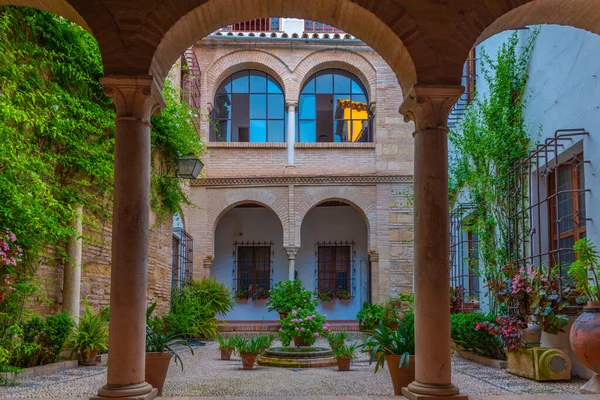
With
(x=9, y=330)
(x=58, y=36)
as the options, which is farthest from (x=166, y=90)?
(x=9, y=330)

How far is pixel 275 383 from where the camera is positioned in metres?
7.44

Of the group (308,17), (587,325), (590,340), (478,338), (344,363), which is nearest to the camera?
(308,17)

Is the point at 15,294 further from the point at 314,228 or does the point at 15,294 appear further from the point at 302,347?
the point at 314,228

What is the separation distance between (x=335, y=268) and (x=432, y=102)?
14.6 m

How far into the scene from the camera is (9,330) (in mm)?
6859

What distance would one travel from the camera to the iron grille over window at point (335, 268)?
1920 centimetres

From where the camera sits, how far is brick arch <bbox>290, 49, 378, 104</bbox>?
57.7 ft

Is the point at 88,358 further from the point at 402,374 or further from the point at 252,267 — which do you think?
the point at 252,267

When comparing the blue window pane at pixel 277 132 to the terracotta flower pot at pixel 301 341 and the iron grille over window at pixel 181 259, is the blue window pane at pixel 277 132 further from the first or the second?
the terracotta flower pot at pixel 301 341

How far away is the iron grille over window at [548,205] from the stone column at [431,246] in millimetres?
2968

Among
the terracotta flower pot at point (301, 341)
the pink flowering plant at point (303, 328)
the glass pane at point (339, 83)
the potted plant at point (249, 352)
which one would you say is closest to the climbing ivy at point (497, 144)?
the pink flowering plant at point (303, 328)

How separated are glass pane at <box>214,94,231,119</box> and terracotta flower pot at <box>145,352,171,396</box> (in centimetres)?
1303

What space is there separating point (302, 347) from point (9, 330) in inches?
177

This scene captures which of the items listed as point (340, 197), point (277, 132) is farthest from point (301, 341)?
point (277, 132)
